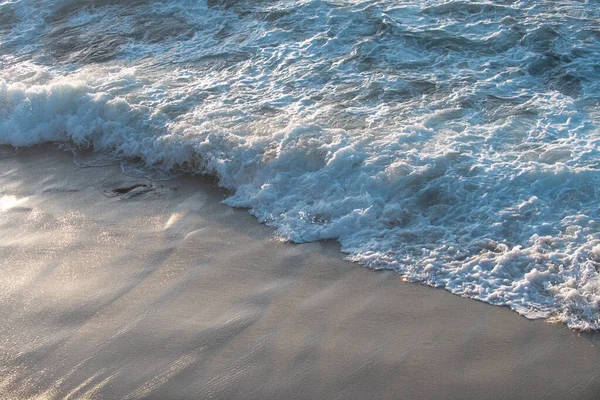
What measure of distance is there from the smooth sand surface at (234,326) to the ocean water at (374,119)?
0.37 metres

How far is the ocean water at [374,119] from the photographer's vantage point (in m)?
5.80

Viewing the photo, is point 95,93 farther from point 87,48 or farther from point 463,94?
point 463,94

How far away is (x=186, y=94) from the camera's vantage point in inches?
345

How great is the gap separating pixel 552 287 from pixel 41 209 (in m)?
5.40

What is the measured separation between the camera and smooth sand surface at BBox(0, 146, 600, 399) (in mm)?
4480

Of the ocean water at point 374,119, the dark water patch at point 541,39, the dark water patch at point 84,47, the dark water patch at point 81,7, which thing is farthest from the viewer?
the dark water patch at point 81,7

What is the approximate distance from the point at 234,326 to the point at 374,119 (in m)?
3.68

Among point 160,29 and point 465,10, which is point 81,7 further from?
point 465,10

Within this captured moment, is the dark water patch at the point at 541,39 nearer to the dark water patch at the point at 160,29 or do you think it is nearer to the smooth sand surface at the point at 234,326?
the smooth sand surface at the point at 234,326

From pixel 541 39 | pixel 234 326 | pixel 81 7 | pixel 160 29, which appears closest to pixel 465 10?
pixel 541 39

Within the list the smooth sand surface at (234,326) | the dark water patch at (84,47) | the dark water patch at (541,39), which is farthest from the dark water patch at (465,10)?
the smooth sand surface at (234,326)

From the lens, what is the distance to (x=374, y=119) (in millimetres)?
7703

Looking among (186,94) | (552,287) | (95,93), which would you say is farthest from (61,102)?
(552,287)

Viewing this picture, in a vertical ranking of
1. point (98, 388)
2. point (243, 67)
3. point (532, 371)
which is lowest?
point (532, 371)
